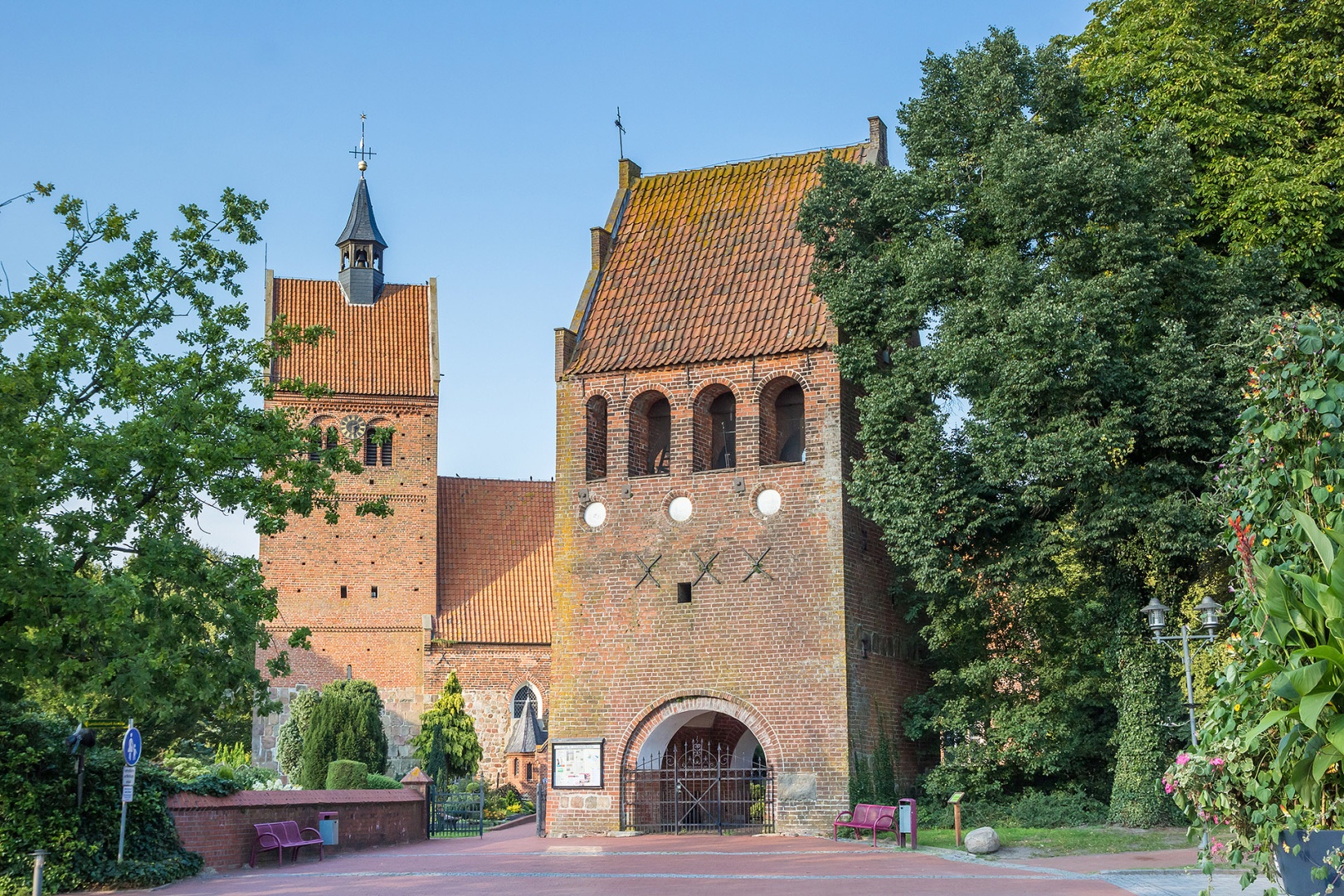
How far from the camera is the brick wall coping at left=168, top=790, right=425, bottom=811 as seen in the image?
1723cm

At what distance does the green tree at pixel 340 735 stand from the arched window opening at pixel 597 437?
38.8ft

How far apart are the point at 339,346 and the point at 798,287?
20.0 meters

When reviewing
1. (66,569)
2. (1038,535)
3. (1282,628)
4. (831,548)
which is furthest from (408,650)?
(1282,628)

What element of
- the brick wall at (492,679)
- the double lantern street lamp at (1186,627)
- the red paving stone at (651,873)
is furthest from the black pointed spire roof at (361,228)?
the double lantern street lamp at (1186,627)

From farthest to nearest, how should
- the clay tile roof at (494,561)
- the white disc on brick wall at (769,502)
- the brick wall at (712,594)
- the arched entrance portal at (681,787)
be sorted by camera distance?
the clay tile roof at (494,561) → the white disc on brick wall at (769,502) → the arched entrance portal at (681,787) → the brick wall at (712,594)

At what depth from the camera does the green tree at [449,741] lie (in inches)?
1394

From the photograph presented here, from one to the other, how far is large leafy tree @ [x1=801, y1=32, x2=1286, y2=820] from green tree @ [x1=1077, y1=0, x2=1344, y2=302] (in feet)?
2.56

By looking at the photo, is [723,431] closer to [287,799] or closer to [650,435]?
[650,435]

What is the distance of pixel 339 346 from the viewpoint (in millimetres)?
39875

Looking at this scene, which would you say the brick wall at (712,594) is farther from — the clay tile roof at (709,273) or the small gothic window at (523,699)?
the small gothic window at (523,699)

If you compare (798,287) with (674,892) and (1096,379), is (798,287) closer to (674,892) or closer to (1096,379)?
(1096,379)

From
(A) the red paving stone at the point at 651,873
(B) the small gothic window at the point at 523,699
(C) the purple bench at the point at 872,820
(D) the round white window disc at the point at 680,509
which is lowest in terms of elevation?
(A) the red paving stone at the point at 651,873

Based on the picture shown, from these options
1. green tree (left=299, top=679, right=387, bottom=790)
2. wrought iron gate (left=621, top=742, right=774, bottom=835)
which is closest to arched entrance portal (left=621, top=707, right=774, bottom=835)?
wrought iron gate (left=621, top=742, right=774, bottom=835)

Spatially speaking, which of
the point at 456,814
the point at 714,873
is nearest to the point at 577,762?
the point at 456,814
